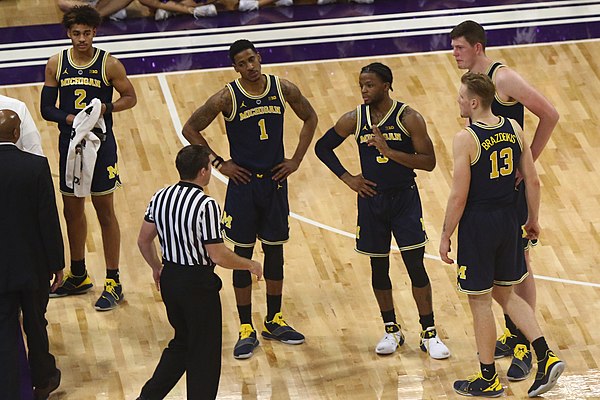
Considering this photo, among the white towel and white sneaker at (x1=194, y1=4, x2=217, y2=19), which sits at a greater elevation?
white sneaker at (x1=194, y1=4, x2=217, y2=19)

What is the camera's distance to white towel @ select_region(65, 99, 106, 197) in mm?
8672

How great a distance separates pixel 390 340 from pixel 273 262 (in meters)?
0.90

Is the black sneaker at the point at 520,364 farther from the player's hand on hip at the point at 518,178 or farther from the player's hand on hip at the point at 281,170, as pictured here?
the player's hand on hip at the point at 281,170

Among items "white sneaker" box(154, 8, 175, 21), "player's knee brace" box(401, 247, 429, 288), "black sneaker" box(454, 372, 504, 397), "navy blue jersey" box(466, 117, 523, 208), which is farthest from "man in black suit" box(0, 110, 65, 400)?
"white sneaker" box(154, 8, 175, 21)

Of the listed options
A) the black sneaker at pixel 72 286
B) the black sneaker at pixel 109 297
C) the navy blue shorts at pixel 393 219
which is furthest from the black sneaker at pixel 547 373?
the black sneaker at pixel 72 286

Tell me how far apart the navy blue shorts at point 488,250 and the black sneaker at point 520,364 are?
0.60 meters

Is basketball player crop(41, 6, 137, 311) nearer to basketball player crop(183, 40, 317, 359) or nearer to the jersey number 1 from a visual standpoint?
basketball player crop(183, 40, 317, 359)

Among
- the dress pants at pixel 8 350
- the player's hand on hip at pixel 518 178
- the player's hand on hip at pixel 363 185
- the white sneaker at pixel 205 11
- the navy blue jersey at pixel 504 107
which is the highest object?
the navy blue jersey at pixel 504 107

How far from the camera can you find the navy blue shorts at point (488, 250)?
24.9 ft

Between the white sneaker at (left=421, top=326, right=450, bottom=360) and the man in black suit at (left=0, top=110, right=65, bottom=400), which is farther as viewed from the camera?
the white sneaker at (left=421, top=326, right=450, bottom=360)

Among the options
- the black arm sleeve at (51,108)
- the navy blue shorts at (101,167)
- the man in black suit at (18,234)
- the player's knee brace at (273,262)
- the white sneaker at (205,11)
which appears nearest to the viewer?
the man in black suit at (18,234)

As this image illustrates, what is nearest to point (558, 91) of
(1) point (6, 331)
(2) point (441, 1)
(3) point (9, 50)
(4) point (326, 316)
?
(2) point (441, 1)

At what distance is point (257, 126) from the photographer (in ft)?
27.4

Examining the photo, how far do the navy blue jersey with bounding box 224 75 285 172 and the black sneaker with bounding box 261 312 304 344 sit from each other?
3.34 feet
